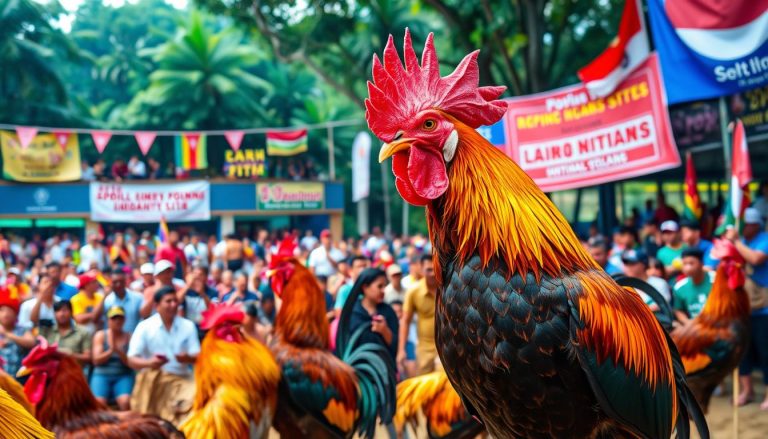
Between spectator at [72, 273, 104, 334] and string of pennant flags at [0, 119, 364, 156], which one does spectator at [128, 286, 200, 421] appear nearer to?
spectator at [72, 273, 104, 334]

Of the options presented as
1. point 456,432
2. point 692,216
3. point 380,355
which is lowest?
point 456,432

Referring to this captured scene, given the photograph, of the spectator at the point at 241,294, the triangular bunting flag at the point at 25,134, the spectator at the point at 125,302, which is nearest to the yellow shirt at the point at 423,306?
the spectator at the point at 241,294

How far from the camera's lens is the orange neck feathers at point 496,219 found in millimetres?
2799

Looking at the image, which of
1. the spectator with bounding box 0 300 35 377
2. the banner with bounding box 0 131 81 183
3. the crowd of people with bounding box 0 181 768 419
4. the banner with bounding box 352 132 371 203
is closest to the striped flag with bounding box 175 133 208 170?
the banner with bounding box 0 131 81 183

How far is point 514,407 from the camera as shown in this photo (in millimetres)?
2791

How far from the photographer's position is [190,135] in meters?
19.7

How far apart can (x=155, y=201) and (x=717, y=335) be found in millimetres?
15377

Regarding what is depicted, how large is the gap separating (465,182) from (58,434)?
10.2ft

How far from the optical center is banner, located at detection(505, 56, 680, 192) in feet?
30.9

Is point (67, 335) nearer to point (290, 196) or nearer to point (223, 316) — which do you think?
point (223, 316)

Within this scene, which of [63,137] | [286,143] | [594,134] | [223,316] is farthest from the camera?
[286,143]

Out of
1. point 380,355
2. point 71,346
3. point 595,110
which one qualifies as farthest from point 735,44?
point 71,346

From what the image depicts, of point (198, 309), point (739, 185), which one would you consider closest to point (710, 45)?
point (739, 185)

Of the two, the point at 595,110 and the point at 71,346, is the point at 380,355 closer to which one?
the point at 71,346
